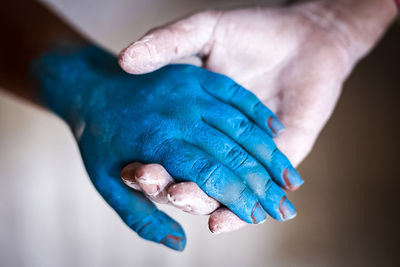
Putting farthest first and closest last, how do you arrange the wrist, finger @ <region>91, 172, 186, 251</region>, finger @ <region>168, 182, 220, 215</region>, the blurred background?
the blurred background → the wrist → finger @ <region>91, 172, 186, 251</region> → finger @ <region>168, 182, 220, 215</region>

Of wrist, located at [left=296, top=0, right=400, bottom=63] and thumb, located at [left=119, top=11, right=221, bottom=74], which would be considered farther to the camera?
wrist, located at [left=296, top=0, right=400, bottom=63]

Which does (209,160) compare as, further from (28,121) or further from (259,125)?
(28,121)

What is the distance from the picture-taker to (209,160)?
63 centimetres

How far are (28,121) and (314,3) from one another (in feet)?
4.28

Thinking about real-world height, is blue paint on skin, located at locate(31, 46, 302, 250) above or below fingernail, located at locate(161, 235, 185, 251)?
above

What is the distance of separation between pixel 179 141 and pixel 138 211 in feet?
0.55

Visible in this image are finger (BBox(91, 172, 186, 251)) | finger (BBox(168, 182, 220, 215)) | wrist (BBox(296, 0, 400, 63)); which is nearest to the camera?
finger (BBox(168, 182, 220, 215))

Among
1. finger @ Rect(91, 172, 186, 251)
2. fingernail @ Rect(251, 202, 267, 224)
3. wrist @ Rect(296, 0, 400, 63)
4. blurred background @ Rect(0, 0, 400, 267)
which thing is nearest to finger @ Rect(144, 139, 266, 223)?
fingernail @ Rect(251, 202, 267, 224)

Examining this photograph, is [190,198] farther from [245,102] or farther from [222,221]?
[245,102]

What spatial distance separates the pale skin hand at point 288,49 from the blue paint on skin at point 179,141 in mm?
82

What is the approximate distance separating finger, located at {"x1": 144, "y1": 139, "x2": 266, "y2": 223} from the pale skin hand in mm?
180

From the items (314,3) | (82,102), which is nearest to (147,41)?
(82,102)

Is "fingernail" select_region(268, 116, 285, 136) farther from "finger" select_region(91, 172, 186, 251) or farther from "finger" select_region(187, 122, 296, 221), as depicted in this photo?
"finger" select_region(91, 172, 186, 251)

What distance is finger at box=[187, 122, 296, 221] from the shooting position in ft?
2.10
